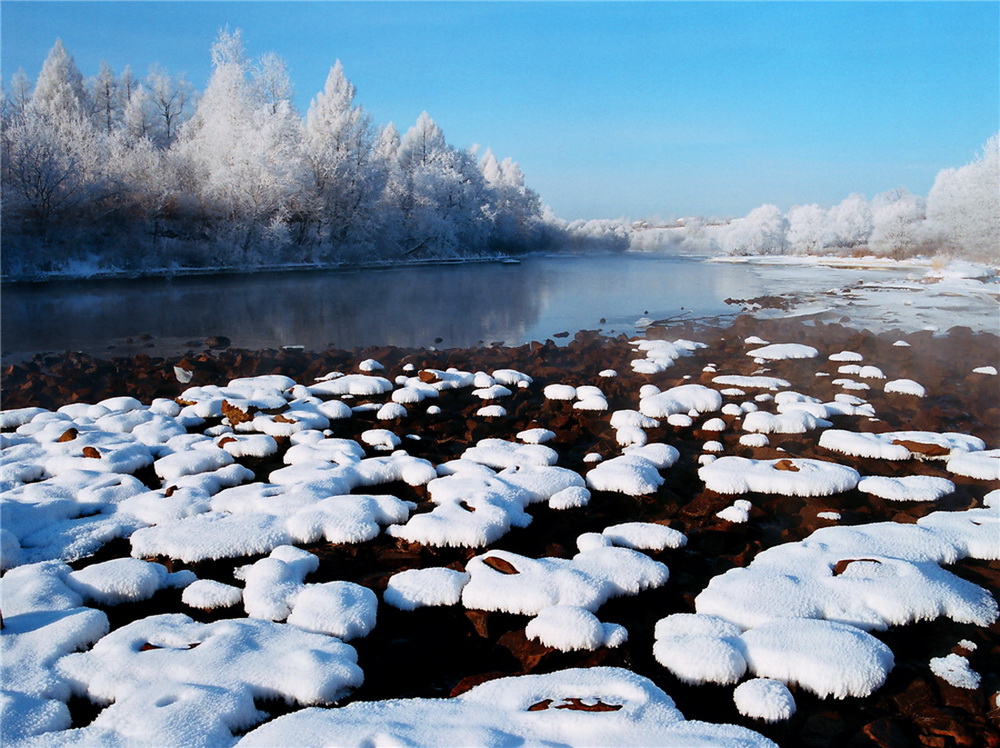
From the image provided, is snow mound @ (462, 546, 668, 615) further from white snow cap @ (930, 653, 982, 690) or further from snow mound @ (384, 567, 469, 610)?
white snow cap @ (930, 653, 982, 690)

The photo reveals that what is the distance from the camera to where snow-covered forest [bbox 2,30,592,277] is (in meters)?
29.0

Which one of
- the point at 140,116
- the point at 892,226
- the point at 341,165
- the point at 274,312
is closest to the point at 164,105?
the point at 140,116

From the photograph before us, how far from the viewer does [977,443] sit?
227 inches

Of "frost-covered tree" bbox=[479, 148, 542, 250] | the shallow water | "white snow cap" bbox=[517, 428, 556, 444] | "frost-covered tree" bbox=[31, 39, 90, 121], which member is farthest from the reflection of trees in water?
"frost-covered tree" bbox=[31, 39, 90, 121]

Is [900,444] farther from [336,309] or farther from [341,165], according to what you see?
[341,165]

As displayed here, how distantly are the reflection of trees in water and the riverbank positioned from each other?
411 centimetres

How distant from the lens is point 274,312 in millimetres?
17234

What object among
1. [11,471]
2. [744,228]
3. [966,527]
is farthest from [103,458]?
[744,228]

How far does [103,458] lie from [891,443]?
684 centimetres

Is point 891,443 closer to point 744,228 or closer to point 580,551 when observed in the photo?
point 580,551

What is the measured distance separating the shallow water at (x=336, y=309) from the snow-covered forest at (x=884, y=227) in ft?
48.4

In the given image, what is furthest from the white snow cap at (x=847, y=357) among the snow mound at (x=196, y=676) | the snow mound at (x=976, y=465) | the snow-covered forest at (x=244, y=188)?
the snow-covered forest at (x=244, y=188)

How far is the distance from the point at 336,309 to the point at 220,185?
20.4 metres

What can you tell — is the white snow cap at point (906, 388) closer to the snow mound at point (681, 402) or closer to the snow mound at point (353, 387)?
the snow mound at point (681, 402)
